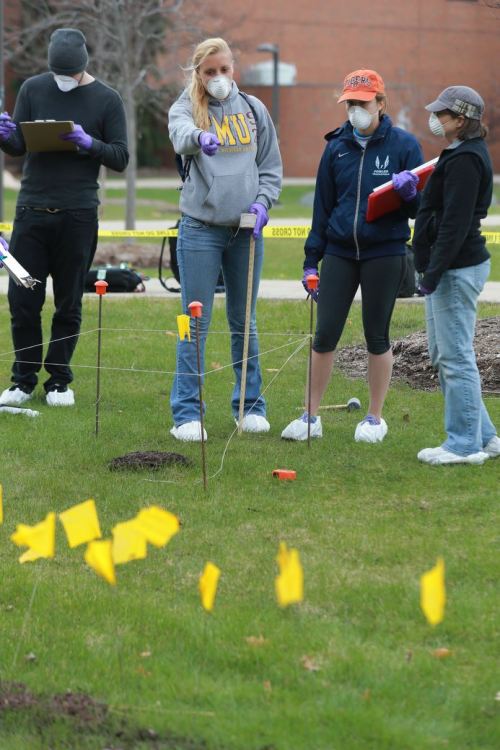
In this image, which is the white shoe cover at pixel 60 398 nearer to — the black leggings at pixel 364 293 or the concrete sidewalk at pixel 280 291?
the black leggings at pixel 364 293

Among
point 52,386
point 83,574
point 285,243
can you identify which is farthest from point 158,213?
point 83,574

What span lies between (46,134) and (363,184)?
6.46ft

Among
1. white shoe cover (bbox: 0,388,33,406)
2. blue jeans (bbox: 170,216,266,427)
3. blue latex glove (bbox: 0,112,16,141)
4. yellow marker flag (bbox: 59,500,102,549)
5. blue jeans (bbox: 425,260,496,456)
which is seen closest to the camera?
yellow marker flag (bbox: 59,500,102,549)

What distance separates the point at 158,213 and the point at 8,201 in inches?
241

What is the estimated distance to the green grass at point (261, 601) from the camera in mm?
3576

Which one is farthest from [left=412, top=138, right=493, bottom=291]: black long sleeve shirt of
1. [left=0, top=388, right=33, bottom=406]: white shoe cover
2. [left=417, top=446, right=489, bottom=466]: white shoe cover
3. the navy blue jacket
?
[left=0, top=388, right=33, bottom=406]: white shoe cover

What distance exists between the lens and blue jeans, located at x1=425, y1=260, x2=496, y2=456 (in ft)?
19.6

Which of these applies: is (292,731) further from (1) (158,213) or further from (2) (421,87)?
(2) (421,87)

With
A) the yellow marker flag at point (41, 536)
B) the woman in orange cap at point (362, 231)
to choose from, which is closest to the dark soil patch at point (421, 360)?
the woman in orange cap at point (362, 231)

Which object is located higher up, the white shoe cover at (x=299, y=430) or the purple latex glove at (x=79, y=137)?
the purple latex glove at (x=79, y=137)

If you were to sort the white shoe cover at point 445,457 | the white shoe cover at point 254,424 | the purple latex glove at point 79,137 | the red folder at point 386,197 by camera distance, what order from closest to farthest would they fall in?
the white shoe cover at point 445,457 < the red folder at point 386,197 < the white shoe cover at point 254,424 < the purple latex glove at point 79,137

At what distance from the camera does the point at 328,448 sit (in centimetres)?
658

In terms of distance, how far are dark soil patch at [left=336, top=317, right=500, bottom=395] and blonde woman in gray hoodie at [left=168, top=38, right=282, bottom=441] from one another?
180cm

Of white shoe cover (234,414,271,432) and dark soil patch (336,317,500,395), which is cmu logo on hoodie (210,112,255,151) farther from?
dark soil patch (336,317,500,395)
